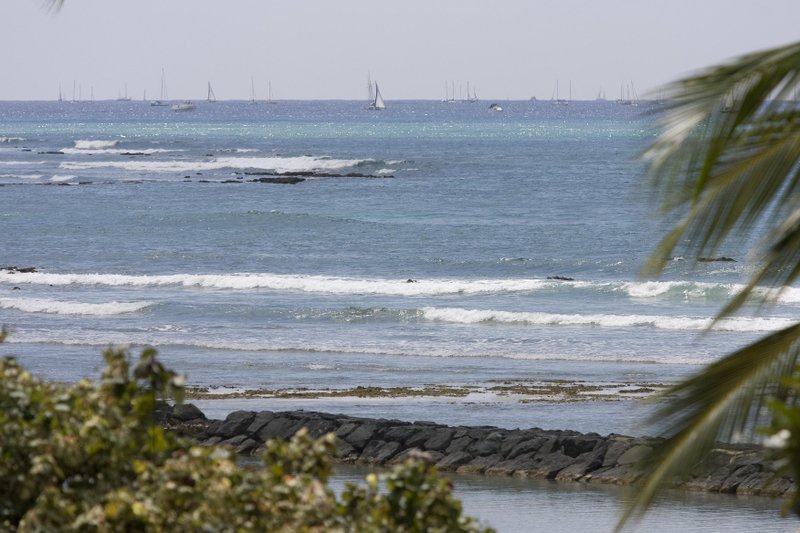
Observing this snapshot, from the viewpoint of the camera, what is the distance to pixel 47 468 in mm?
4539

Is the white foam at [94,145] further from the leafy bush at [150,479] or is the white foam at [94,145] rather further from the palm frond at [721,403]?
the palm frond at [721,403]

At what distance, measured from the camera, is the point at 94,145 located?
11381cm

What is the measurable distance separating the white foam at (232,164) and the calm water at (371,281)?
48cm

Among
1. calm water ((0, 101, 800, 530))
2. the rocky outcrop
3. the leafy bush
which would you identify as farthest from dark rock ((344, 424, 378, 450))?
the leafy bush

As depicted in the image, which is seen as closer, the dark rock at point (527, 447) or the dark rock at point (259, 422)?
the dark rock at point (527, 447)

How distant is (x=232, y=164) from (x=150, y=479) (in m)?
86.3

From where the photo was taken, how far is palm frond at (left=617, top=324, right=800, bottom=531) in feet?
14.3

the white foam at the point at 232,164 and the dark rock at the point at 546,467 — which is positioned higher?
the white foam at the point at 232,164

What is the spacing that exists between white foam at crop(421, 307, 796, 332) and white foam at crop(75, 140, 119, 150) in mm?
87809

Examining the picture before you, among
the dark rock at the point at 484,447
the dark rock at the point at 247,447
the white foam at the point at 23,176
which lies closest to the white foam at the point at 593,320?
the dark rock at the point at 484,447

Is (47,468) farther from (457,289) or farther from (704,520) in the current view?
(457,289)

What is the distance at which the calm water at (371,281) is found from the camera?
21.4 meters

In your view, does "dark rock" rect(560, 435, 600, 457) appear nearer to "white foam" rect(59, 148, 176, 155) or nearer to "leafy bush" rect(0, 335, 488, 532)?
"leafy bush" rect(0, 335, 488, 532)

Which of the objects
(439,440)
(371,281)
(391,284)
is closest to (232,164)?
(371,281)
